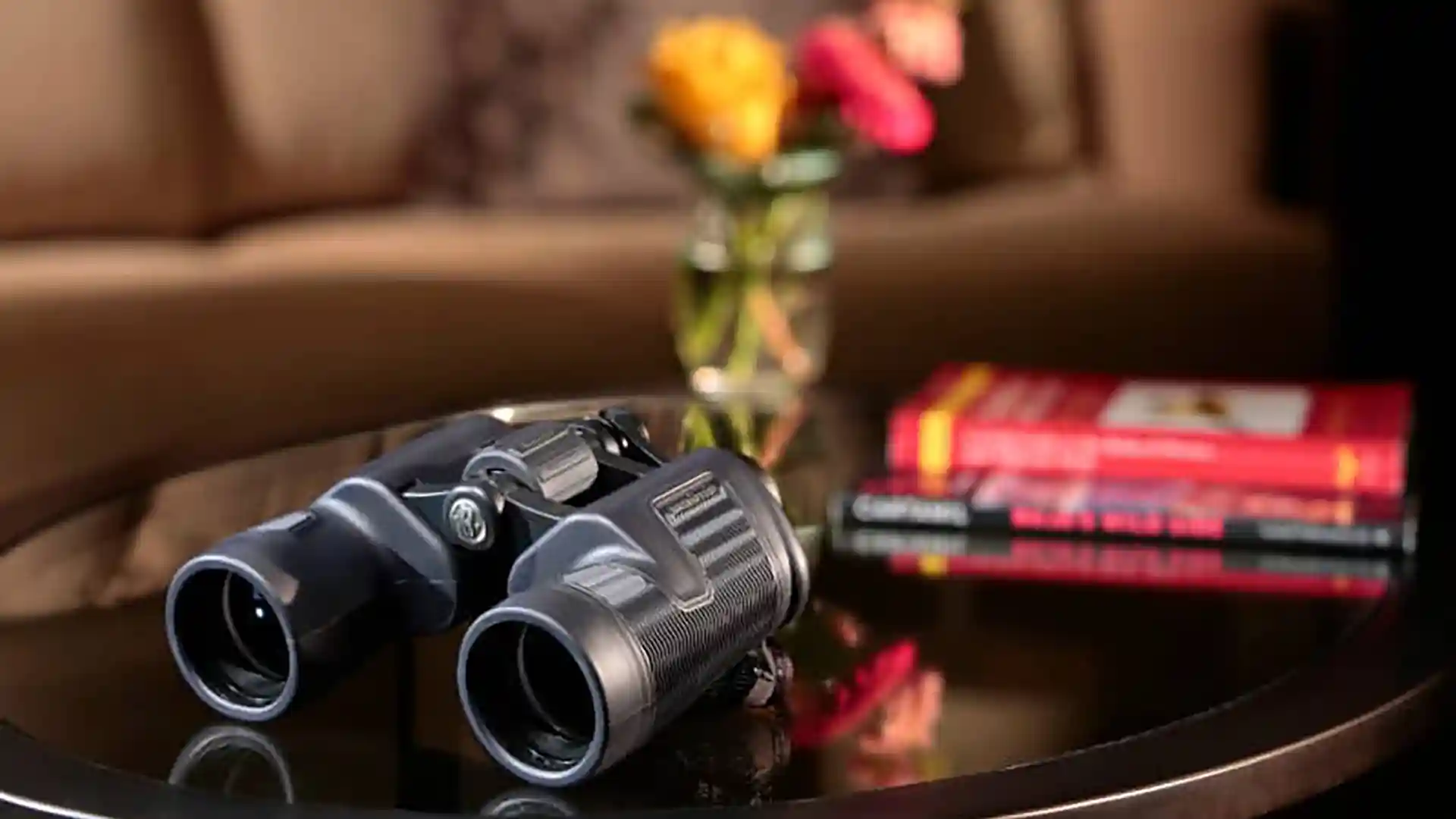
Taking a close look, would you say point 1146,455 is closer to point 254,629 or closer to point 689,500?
point 689,500

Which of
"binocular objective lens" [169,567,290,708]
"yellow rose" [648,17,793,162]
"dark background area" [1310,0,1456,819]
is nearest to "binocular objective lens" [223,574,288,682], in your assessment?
"binocular objective lens" [169,567,290,708]

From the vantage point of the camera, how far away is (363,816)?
0.64 meters

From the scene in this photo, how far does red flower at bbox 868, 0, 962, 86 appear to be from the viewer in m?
1.24

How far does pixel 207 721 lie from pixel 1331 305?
1.53 metres

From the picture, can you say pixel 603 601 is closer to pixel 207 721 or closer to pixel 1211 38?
pixel 207 721

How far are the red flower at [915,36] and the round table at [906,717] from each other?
415 mm

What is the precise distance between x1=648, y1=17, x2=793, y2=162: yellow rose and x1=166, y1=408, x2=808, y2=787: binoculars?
44 cm

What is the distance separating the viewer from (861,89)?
121 cm

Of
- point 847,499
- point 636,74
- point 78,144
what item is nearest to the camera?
point 847,499

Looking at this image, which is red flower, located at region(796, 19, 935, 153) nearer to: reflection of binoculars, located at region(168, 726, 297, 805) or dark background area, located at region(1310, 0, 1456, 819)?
reflection of binoculars, located at region(168, 726, 297, 805)

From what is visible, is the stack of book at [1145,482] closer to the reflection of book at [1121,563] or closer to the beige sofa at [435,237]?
the reflection of book at [1121,563]

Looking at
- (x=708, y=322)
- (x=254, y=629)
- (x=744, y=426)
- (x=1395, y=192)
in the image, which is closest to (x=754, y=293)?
(x=708, y=322)

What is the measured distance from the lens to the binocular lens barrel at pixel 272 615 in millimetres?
717

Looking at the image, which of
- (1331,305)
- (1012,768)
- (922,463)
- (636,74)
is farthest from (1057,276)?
(1012,768)
